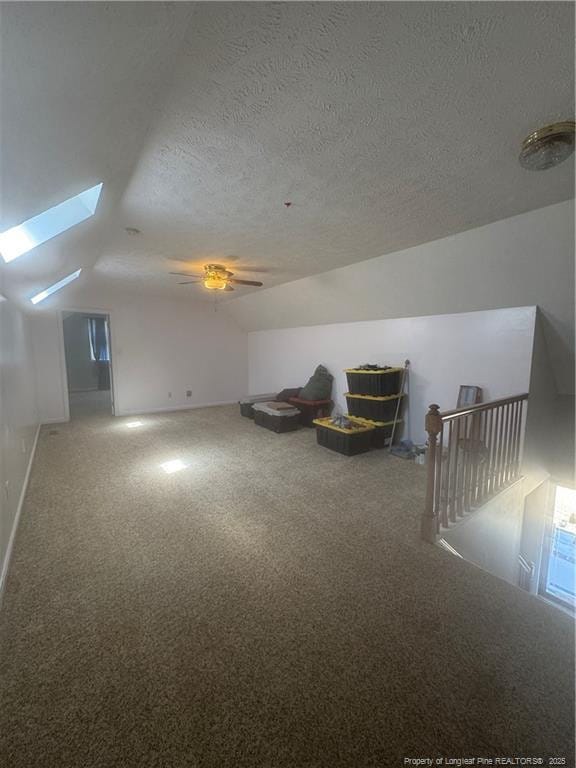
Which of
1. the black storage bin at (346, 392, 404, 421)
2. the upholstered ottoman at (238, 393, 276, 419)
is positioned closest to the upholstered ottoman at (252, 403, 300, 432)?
the upholstered ottoman at (238, 393, 276, 419)

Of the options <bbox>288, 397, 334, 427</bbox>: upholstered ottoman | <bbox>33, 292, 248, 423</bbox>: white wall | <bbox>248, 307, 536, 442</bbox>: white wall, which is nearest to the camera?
<bbox>248, 307, 536, 442</bbox>: white wall

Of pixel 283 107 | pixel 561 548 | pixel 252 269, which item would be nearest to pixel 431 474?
pixel 283 107

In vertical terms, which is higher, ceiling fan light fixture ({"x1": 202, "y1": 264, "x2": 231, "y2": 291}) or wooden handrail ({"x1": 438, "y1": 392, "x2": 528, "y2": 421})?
ceiling fan light fixture ({"x1": 202, "y1": 264, "x2": 231, "y2": 291})

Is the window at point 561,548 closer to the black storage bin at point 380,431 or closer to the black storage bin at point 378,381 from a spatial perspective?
the black storage bin at point 380,431

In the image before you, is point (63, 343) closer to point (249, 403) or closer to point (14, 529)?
point (249, 403)

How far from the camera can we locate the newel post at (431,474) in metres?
2.20

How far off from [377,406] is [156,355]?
4820mm

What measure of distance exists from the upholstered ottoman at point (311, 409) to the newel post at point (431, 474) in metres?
3.18

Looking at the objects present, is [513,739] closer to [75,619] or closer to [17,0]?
[75,619]

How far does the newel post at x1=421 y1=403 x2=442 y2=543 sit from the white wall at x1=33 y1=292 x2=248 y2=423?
589cm

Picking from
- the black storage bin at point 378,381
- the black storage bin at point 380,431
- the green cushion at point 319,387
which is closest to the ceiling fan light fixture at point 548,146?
the black storage bin at point 378,381

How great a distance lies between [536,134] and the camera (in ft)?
4.95

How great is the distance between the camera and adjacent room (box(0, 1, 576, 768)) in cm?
107

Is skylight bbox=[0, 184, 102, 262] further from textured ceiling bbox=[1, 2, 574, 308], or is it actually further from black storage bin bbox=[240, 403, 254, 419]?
black storage bin bbox=[240, 403, 254, 419]
